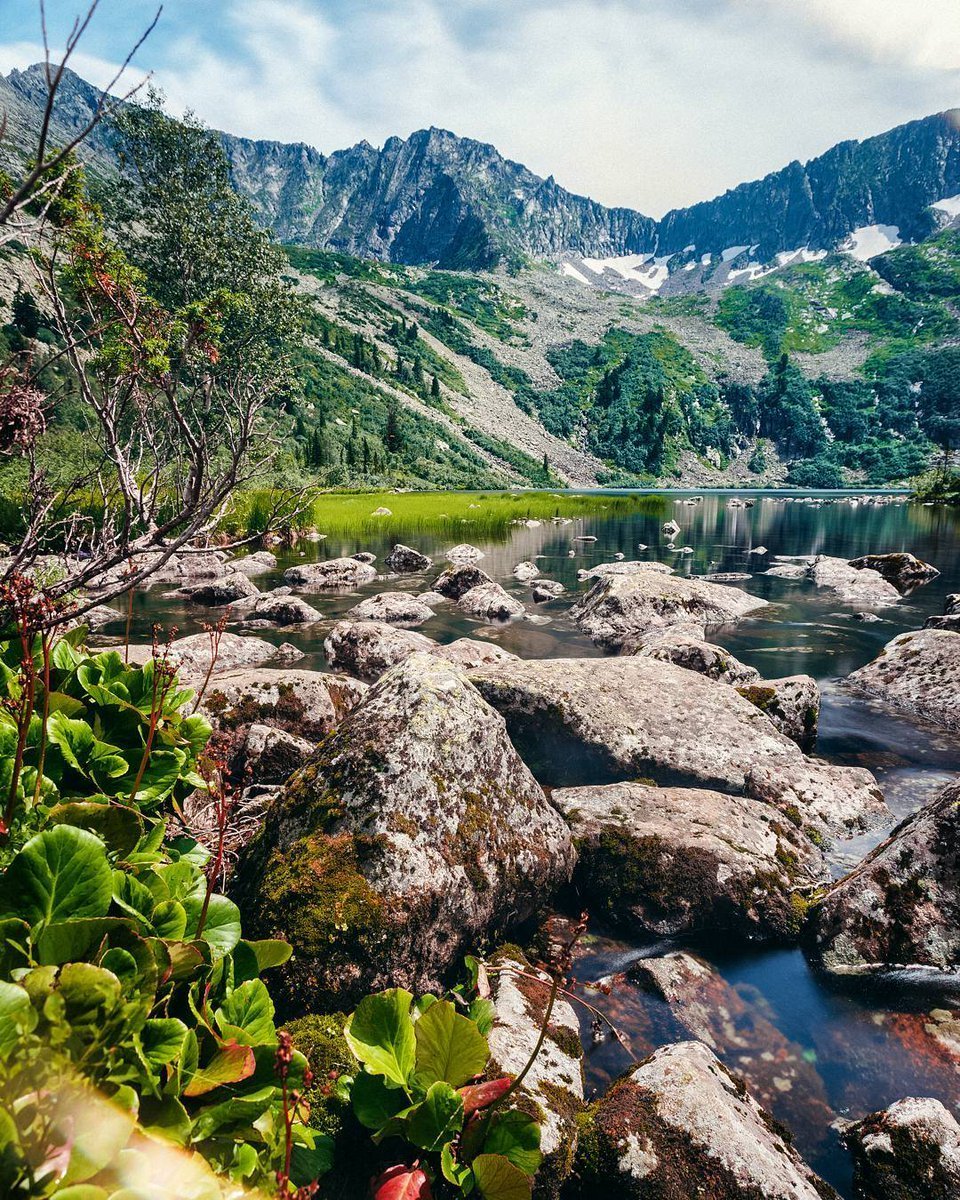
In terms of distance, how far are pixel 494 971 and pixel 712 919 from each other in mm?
2932

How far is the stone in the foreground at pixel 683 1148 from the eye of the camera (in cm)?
365

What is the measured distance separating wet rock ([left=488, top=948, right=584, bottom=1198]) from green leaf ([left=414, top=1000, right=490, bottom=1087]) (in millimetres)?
561

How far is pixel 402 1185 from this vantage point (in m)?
2.66

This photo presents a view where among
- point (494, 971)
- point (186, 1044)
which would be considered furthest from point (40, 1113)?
point (494, 971)

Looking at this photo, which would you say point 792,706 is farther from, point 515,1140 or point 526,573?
point 526,573

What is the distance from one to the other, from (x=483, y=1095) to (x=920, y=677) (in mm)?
15730

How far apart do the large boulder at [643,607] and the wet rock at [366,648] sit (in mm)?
7249

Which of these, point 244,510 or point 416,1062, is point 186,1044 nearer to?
point 416,1062

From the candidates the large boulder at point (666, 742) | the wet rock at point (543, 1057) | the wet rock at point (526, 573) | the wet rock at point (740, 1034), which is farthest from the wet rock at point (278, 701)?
the wet rock at point (526, 573)

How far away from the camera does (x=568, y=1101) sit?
4188 millimetres

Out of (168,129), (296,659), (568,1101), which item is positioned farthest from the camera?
(168,129)

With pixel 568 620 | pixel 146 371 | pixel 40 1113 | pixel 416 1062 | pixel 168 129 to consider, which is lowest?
pixel 568 620

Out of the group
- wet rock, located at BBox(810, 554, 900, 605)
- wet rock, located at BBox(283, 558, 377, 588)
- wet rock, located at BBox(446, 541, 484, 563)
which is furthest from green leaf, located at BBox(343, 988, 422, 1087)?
wet rock, located at BBox(446, 541, 484, 563)

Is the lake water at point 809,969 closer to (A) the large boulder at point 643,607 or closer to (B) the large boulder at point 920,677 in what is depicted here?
(B) the large boulder at point 920,677
